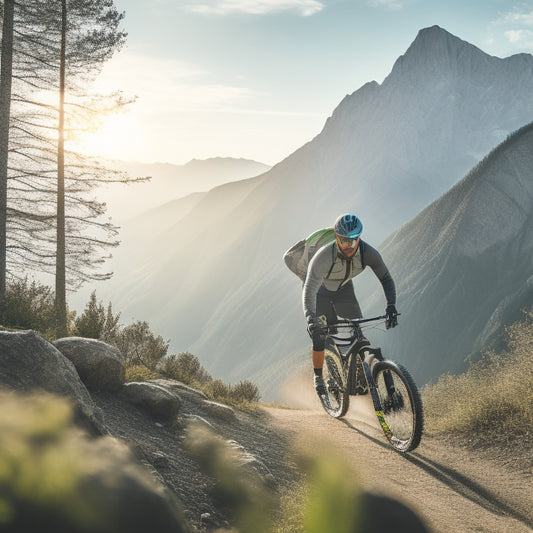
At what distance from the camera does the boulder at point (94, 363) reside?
17.5 feet

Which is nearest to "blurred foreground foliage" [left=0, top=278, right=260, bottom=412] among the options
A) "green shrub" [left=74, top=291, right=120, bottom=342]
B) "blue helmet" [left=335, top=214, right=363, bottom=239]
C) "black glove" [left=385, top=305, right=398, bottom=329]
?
"green shrub" [left=74, top=291, right=120, bottom=342]

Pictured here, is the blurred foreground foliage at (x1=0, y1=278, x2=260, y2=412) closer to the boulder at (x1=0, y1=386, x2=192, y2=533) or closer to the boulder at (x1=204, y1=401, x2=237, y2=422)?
the boulder at (x1=204, y1=401, x2=237, y2=422)

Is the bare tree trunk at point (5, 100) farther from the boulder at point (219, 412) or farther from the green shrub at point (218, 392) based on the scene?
the boulder at point (219, 412)

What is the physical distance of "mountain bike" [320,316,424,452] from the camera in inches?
202

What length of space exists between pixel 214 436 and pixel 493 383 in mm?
4560

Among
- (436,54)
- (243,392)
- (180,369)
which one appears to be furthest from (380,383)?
(436,54)

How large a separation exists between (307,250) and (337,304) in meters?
0.91

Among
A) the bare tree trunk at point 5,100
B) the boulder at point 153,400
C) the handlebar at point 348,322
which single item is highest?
the bare tree trunk at point 5,100

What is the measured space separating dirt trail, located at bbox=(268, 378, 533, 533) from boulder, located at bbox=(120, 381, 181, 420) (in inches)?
73.6

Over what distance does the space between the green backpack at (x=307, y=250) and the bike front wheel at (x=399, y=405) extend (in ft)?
6.66

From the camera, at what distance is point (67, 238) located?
55.5 feet

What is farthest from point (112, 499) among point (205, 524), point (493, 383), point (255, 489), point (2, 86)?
point (2, 86)

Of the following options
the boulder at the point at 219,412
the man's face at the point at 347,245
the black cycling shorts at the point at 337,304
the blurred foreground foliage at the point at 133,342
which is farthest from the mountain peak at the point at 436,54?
the boulder at the point at 219,412

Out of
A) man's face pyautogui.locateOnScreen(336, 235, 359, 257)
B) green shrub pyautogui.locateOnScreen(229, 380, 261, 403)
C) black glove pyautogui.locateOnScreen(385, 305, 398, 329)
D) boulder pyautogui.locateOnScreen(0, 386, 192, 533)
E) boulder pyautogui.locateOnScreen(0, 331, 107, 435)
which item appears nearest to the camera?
boulder pyautogui.locateOnScreen(0, 386, 192, 533)
